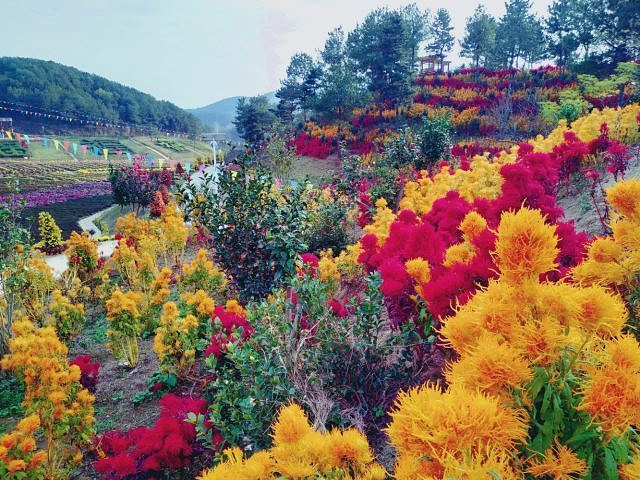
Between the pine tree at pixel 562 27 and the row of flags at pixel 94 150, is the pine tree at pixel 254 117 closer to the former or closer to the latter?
the row of flags at pixel 94 150

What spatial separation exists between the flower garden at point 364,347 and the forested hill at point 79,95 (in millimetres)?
70213

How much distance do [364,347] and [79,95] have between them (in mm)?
79468

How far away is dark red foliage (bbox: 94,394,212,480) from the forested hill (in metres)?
72.9

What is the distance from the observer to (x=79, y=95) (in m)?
67.7

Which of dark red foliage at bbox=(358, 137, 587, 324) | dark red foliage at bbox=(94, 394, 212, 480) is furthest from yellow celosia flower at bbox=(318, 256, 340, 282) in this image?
dark red foliage at bbox=(94, 394, 212, 480)

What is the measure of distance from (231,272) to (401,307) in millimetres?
2172

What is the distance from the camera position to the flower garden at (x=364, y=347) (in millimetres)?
1035

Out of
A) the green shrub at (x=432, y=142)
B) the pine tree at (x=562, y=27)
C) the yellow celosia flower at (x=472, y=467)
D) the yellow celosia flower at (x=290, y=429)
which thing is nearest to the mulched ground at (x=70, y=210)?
the green shrub at (x=432, y=142)

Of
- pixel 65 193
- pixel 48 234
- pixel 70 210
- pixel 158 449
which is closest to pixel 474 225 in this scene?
pixel 158 449

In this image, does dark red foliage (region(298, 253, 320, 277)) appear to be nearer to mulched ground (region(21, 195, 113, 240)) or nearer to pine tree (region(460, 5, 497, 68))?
mulched ground (region(21, 195, 113, 240))

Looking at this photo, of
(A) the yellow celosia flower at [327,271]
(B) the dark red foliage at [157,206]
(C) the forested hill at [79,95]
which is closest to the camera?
(A) the yellow celosia flower at [327,271]

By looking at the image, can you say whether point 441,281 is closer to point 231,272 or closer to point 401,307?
point 401,307

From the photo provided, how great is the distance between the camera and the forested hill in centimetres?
6288

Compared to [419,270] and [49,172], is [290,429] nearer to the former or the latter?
[419,270]
